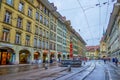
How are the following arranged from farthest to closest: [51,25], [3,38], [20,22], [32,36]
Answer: [51,25], [32,36], [20,22], [3,38]

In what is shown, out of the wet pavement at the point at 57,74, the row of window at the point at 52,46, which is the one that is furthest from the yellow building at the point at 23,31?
the wet pavement at the point at 57,74

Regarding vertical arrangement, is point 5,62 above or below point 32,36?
below

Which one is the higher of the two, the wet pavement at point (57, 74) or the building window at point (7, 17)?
the building window at point (7, 17)

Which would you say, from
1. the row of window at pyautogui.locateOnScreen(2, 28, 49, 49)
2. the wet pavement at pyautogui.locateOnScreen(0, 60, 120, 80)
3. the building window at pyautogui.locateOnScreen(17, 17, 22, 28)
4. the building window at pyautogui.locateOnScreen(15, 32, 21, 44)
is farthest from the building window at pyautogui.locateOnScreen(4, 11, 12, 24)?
the wet pavement at pyautogui.locateOnScreen(0, 60, 120, 80)

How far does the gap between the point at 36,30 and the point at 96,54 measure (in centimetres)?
13276

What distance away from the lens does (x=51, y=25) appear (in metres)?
57.8

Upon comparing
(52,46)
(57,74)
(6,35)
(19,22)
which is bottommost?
(57,74)

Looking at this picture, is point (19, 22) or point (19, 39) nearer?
point (19, 39)

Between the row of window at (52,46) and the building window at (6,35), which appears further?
the row of window at (52,46)

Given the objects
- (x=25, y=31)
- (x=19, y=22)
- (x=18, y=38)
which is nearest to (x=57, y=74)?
(x=18, y=38)

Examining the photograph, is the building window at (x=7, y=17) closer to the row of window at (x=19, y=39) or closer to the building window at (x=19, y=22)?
the row of window at (x=19, y=39)

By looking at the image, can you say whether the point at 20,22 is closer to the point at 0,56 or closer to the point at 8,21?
the point at 8,21

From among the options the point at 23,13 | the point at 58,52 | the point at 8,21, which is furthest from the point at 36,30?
the point at 58,52

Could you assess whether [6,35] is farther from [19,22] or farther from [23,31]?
[23,31]
